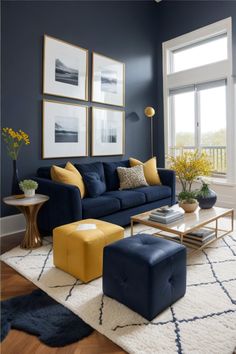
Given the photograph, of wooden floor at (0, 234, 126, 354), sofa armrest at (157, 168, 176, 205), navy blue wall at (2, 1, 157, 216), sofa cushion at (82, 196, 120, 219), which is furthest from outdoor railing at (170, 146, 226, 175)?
wooden floor at (0, 234, 126, 354)

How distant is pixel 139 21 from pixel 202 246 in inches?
180

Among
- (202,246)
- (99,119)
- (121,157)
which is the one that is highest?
(99,119)

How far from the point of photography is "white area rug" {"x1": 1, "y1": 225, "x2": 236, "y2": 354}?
146 cm

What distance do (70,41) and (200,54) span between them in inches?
102

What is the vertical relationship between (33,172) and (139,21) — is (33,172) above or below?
below

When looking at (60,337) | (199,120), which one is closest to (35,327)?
(60,337)

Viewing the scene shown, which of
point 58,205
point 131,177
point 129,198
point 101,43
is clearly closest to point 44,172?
point 58,205

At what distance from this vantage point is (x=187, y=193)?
2.89 metres

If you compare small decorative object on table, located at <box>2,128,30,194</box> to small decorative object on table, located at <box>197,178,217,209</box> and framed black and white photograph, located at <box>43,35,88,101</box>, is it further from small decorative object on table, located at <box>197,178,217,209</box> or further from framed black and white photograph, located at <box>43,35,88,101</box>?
small decorative object on table, located at <box>197,178,217,209</box>

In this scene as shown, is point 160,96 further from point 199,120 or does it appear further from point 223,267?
point 223,267

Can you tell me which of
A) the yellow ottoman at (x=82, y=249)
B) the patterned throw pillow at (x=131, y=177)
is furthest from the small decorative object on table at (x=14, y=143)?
the patterned throw pillow at (x=131, y=177)

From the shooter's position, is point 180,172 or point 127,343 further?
point 180,172

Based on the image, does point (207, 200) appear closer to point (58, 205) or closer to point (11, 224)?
point (58, 205)

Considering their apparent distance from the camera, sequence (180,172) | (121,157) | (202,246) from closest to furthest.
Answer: (202,246), (180,172), (121,157)
